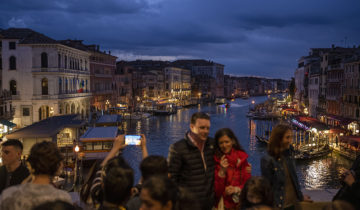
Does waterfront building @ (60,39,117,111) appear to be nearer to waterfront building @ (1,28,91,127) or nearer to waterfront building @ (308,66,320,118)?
waterfront building @ (1,28,91,127)

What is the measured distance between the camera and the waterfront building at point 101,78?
38.1 meters

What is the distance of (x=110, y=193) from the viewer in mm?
2254

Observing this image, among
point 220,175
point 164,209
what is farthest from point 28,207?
point 220,175

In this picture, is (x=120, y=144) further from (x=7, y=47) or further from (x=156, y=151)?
(x=7, y=47)

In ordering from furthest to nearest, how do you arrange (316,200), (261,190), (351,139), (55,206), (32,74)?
(32,74), (351,139), (316,200), (261,190), (55,206)

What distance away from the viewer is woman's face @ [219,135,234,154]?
3.17m

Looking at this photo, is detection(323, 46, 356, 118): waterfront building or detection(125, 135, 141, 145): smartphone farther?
detection(323, 46, 356, 118): waterfront building

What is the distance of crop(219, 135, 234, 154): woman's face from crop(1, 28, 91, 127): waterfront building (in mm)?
24553

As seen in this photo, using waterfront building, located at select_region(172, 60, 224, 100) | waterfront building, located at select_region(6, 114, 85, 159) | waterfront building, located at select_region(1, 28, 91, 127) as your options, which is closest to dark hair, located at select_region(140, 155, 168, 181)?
waterfront building, located at select_region(6, 114, 85, 159)

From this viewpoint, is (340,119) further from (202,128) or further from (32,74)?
(202,128)

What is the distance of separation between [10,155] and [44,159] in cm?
90

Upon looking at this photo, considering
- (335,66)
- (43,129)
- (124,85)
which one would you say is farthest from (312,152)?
(124,85)

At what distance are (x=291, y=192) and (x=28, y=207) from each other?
7.15ft

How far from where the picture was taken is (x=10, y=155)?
10.3ft
